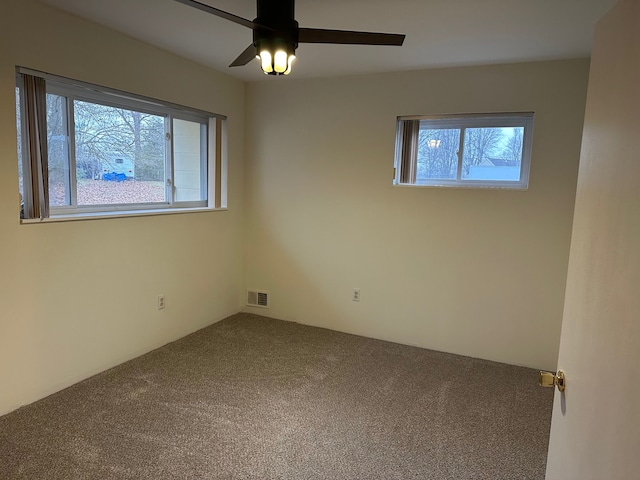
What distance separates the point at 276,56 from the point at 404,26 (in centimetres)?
108

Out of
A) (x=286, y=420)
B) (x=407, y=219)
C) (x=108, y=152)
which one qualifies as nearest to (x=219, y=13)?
(x=108, y=152)

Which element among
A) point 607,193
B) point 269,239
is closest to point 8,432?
point 269,239

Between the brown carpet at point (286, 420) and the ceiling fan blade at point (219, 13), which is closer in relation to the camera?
the ceiling fan blade at point (219, 13)

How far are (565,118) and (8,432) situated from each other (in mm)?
4115

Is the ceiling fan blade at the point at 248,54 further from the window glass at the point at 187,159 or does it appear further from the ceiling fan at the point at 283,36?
the window glass at the point at 187,159

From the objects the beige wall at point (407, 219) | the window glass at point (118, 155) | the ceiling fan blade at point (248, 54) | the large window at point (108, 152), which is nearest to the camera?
the ceiling fan blade at point (248, 54)

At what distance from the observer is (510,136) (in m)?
→ 3.36

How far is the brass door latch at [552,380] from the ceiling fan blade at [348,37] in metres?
1.43

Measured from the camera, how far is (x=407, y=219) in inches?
143

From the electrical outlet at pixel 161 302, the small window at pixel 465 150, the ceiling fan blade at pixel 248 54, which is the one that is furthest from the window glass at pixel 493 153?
the electrical outlet at pixel 161 302

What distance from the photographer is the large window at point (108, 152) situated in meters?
2.44

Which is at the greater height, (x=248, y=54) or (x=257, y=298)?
(x=248, y=54)

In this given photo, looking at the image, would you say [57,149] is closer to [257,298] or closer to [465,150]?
[257,298]

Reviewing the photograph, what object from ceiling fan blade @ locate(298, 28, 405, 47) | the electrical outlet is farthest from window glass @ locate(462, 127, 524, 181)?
the electrical outlet
